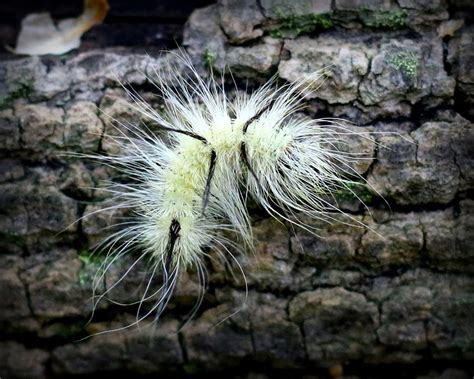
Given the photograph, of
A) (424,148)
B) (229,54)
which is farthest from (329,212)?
(229,54)

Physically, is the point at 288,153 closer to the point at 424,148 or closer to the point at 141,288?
the point at 424,148

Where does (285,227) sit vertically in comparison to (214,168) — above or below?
below

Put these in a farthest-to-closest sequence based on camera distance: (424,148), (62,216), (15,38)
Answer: (15,38)
(62,216)
(424,148)
